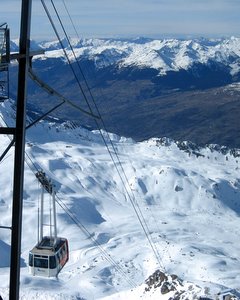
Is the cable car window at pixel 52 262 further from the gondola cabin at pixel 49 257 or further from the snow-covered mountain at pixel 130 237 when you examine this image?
the snow-covered mountain at pixel 130 237

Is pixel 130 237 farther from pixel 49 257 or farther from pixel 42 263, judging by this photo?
pixel 49 257

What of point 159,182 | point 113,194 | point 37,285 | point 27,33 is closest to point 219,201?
point 159,182

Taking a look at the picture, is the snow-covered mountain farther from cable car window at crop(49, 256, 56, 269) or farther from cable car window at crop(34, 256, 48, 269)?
cable car window at crop(34, 256, 48, 269)

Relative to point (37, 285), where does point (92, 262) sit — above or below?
below

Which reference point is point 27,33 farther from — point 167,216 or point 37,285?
point 167,216

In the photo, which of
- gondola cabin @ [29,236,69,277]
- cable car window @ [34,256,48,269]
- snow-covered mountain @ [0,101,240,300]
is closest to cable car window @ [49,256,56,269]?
gondola cabin @ [29,236,69,277]

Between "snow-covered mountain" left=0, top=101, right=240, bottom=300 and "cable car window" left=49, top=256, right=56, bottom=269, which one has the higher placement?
"cable car window" left=49, top=256, right=56, bottom=269

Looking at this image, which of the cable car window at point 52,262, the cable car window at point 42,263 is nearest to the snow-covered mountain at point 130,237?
the cable car window at point 52,262

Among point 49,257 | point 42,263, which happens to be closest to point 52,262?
point 49,257
